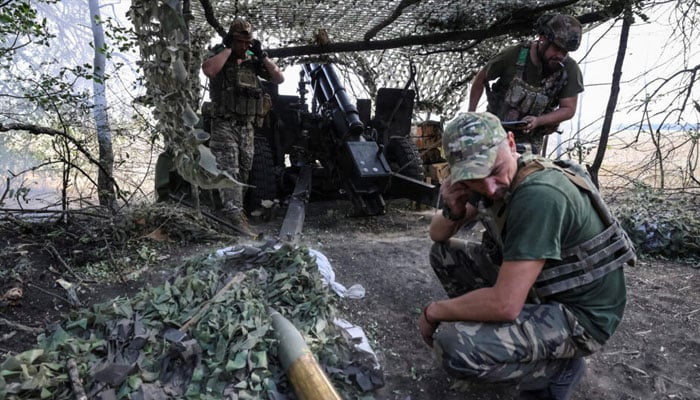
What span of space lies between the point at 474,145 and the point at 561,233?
17.1 inches

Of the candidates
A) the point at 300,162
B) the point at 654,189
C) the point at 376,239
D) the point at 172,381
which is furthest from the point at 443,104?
the point at 172,381

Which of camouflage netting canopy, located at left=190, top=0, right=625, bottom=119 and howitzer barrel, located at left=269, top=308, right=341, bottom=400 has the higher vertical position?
camouflage netting canopy, located at left=190, top=0, right=625, bottom=119

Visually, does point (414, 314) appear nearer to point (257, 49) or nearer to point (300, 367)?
point (300, 367)

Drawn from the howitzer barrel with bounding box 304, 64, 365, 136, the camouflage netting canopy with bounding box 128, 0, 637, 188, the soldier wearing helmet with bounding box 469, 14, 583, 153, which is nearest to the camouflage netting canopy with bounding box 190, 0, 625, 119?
the camouflage netting canopy with bounding box 128, 0, 637, 188

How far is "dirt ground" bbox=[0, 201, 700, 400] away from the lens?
189cm

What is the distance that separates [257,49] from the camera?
13.7ft

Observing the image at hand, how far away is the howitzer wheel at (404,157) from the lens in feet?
17.4

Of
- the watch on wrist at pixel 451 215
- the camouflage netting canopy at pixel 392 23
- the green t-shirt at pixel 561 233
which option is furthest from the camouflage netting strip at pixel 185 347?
the camouflage netting canopy at pixel 392 23

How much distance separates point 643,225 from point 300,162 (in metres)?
3.73

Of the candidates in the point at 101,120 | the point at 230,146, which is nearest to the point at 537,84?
the point at 230,146

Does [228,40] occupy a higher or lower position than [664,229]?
higher

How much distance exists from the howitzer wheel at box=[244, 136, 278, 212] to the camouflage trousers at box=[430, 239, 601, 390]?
341 cm

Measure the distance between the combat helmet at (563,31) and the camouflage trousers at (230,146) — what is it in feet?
9.11

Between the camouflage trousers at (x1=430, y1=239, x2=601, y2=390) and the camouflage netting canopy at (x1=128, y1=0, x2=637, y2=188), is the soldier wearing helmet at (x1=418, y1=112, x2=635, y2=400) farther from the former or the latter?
the camouflage netting canopy at (x1=128, y1=0, x2=637, y2=188)
